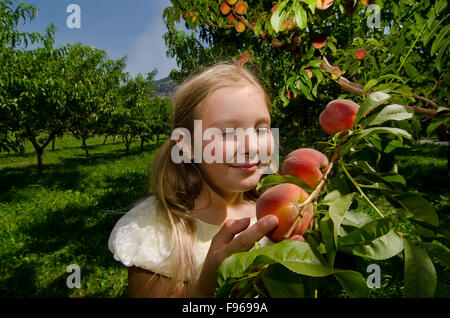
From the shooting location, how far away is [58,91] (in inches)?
205

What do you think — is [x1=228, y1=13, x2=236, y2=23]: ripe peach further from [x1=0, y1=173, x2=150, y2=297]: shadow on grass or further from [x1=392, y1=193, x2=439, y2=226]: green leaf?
[x1=392, y1=193, x2=439, y2=226]: green leaf

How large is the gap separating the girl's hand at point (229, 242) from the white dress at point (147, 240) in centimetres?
20

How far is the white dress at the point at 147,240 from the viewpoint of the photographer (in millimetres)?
731

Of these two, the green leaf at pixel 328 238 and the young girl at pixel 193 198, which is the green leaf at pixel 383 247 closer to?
the green leaf at pixel 328 238

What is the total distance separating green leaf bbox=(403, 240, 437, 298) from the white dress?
416 mm

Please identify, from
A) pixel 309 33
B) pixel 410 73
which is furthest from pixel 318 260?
pixel 309 33

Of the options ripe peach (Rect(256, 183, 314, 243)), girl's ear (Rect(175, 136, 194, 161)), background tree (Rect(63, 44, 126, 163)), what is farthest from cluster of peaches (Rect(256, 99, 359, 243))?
background tree (Rect(63, 44, 126, 163))

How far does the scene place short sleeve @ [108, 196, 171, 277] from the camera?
729 millimetres

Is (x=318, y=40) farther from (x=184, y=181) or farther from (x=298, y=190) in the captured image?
(x=298, y=190)

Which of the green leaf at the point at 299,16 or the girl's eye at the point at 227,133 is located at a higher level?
the green leaf at the point at 299,16

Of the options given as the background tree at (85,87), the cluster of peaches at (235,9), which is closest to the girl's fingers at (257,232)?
the cluster of peaches at (235,9)

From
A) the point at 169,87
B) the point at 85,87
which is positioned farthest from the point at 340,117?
the point at 169,87

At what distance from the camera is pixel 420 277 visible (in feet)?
0.92
